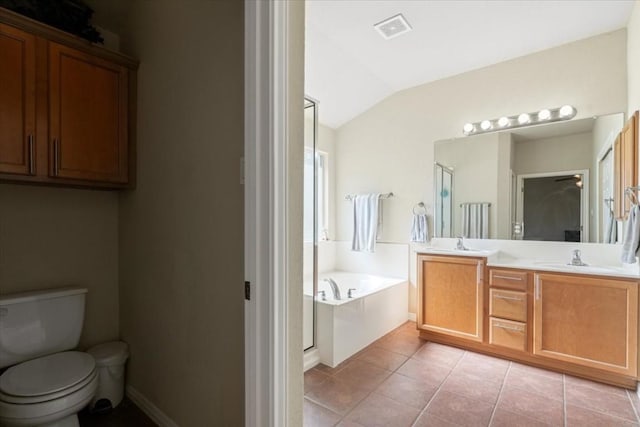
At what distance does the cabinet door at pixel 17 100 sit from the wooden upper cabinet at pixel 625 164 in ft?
11.6

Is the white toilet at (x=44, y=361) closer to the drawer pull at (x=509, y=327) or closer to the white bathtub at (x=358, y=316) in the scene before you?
the white bathtub at (x=358, y=316)

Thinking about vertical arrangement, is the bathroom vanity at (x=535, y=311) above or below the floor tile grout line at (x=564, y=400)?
above

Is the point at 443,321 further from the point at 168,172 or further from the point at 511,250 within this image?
the point at 168,172

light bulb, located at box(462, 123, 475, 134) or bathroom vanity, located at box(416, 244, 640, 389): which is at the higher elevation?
light bulb, located at box(462, 123, 475, 134)

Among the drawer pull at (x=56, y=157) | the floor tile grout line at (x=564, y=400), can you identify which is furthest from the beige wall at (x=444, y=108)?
the drawer pull at (x=56, y=157)

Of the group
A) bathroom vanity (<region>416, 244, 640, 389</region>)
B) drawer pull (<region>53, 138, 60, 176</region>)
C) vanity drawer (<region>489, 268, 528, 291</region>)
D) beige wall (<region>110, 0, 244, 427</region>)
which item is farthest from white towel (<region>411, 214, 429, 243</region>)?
drawer pull (<region>53, 138, 60, 176</region>)

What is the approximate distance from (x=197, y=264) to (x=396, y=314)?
2.50m

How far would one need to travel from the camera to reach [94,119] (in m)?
1.72

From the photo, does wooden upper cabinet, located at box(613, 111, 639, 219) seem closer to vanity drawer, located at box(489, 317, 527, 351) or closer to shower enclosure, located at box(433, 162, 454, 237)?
vanity drawer, located at box(489, 317, 527, 351)

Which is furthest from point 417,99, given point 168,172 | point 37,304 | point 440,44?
point 37,304

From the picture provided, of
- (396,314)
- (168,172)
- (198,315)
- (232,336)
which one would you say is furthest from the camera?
(396,314)

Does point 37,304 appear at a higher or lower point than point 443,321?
higher

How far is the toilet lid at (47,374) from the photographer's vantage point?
4.35 feet

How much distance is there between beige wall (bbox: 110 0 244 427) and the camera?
48.4 inches
